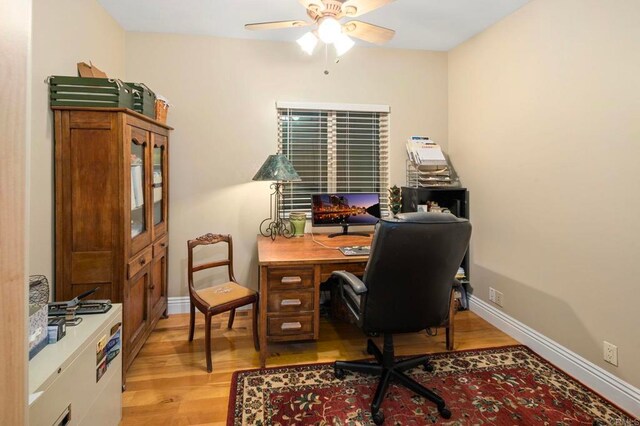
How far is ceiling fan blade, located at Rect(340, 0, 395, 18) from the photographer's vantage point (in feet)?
5.81

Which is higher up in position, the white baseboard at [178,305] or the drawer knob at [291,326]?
the drawer knob at [291,326]

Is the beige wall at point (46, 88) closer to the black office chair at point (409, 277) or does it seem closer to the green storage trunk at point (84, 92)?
the green storage trunk at point (84, 92)

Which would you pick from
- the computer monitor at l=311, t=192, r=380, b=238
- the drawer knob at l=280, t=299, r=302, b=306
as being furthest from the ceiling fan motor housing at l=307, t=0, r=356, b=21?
the drawer knob at l=280, t=299, r=302, b=306

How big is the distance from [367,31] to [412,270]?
5.05 feet

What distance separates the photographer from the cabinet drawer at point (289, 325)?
217 centimetres

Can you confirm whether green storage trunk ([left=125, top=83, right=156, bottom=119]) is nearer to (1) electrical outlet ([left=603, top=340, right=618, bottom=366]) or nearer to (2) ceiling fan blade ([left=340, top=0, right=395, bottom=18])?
(2) ceiling fan blade ([left=340, top=0, right=395, bottom=18])

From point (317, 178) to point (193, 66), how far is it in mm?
1485

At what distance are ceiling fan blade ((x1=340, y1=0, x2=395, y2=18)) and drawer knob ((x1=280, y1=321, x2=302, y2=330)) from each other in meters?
1.94

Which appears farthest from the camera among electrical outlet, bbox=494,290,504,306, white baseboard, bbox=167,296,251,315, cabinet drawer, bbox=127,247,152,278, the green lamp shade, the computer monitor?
white baseboard, bbox=167,296,251,315

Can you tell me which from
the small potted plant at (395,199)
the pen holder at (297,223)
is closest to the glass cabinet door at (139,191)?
the pen holder at (297,223)

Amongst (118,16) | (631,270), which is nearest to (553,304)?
(631,270)

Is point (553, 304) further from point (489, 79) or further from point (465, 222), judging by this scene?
point (489, 79)

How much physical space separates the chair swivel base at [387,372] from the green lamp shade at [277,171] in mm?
1378

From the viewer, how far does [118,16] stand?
2.58 metres
